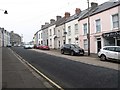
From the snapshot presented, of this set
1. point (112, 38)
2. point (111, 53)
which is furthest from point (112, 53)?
point (112, 38)

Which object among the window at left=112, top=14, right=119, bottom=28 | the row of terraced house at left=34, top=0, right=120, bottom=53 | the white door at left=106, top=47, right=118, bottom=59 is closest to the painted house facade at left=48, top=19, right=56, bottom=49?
the row of terraced house at left=34, top=0, right=120, bottom=53

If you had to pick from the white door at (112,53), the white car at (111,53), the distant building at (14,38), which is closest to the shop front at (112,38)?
the white car at (111,53)

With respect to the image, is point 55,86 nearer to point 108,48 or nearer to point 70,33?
point 108,48

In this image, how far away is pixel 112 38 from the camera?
32844 millimetres

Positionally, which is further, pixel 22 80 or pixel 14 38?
pixel 14 38

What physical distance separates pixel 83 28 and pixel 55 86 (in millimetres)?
31336

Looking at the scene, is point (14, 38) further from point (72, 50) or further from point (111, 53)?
point (111, 53)

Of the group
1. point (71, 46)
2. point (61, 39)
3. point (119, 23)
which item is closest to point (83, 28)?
point (71, 46)

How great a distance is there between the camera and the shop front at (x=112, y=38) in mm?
30609

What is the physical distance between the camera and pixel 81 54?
3322 centimetres

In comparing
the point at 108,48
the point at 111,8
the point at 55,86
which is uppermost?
the point at 111,8

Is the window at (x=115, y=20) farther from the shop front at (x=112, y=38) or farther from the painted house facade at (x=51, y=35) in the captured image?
the painted house facade at (x=51, y=35)

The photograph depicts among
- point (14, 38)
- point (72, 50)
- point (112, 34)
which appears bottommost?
point (72, 50)

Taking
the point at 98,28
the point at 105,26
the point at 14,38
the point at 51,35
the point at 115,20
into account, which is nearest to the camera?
the point at 115,20
